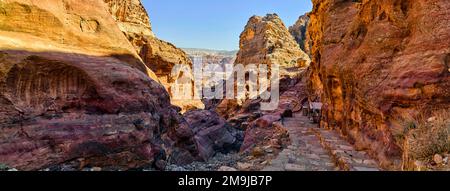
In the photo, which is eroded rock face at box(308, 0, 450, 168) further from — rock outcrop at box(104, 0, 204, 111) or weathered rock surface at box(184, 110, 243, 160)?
rock outcrop at box(104, 0, 204, 111)

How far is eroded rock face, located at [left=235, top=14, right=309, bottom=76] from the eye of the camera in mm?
39531

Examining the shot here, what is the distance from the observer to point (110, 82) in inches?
292

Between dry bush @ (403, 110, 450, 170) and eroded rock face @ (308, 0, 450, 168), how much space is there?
369mm

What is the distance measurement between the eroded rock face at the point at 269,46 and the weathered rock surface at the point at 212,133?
70.6 ft

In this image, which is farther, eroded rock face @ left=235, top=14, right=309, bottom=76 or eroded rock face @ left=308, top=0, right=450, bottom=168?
eroded rock face @ left=235, top=14, right=309, bottom=76

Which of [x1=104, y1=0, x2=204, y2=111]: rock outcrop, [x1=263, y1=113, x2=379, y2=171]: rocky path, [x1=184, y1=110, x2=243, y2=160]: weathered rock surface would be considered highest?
[x1=104, y1=0, x2=204, y2=111]: rock outcrop

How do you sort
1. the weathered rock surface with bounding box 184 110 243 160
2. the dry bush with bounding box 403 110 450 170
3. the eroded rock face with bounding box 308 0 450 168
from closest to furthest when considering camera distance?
the dry bush with bounding box 403 110 450 170
the eroded rock face with bounding box 308 0 450 168
the weathered rock surface with bounding box 184 110 243 160

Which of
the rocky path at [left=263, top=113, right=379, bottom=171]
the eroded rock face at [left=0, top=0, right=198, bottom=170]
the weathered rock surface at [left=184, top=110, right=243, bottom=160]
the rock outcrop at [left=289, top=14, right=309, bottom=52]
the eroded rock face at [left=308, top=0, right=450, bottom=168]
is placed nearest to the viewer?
the eroded rock face at [left=308, top=0, right=450, bottom=168]

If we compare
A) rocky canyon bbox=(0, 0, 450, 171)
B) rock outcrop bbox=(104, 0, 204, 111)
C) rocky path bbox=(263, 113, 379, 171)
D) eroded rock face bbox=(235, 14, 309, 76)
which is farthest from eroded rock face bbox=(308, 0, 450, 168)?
eroded rock face bbox=(235, 14, 309, 76)

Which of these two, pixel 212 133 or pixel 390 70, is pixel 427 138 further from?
pixel 212 133

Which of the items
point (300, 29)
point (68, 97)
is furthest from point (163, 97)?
point (300, 29)
